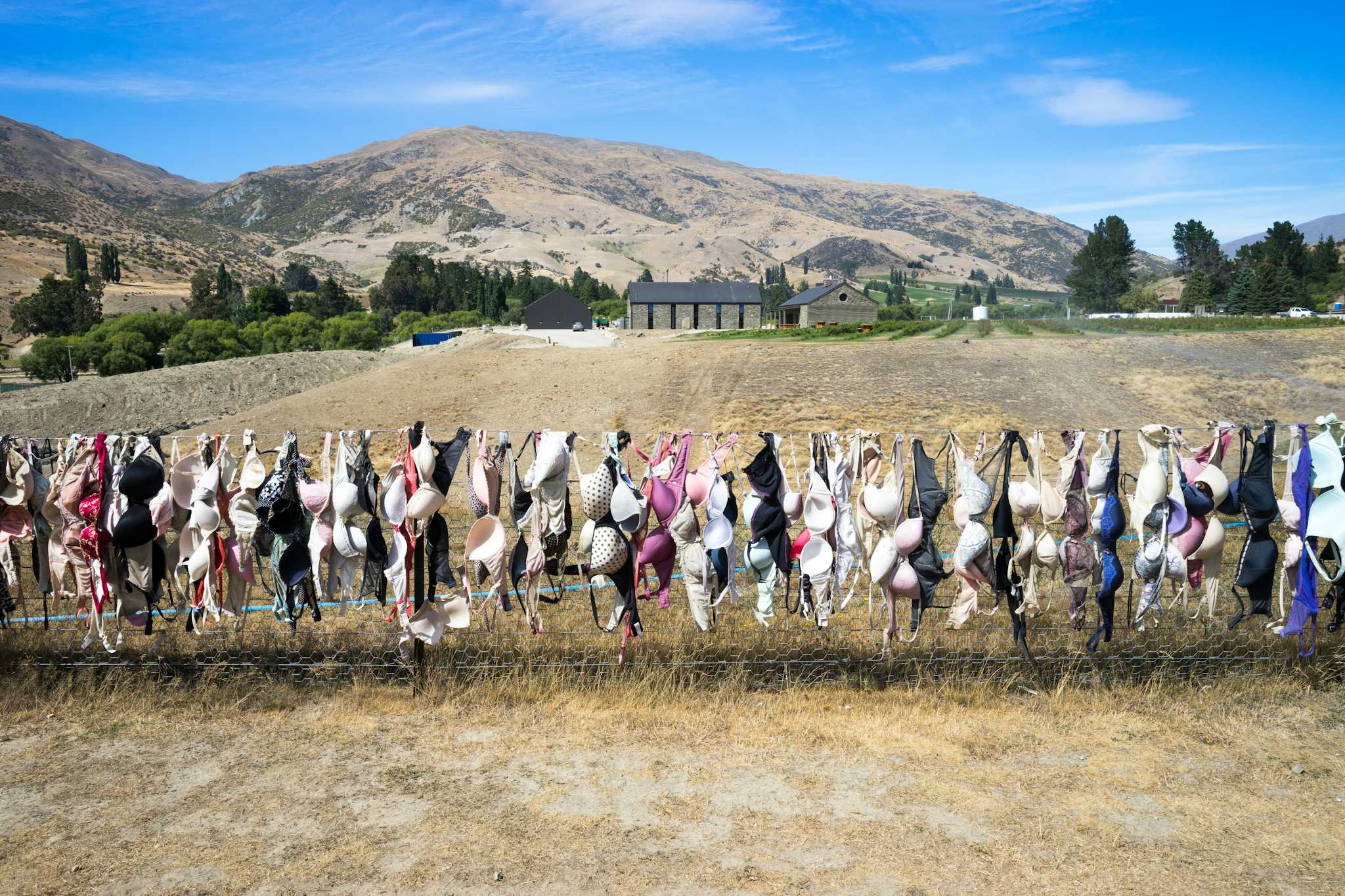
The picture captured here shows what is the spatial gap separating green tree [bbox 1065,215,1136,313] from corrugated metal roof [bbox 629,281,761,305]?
31.1 metres

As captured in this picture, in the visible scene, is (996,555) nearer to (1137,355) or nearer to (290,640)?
(290,640)

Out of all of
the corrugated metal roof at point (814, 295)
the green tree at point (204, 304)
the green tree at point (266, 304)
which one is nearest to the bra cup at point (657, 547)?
the corrugated metal roof at point (814, 295)

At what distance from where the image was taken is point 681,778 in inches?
212

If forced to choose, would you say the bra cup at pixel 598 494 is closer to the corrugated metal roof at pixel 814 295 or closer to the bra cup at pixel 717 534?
the bra cup at pixel 717 534

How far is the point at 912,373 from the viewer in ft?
103

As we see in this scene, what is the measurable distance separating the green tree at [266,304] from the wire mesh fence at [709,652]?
82.9 m

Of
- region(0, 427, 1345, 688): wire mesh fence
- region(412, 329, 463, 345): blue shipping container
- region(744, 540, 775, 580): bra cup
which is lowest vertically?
region(0, 427, 1345, 688): wire mesh fence

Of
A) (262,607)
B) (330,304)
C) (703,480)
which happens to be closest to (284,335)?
(330,304)

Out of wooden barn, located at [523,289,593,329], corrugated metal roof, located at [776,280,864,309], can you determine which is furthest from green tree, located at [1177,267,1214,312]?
wooden barn, located at [523,289,593,329]

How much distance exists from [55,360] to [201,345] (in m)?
7.53

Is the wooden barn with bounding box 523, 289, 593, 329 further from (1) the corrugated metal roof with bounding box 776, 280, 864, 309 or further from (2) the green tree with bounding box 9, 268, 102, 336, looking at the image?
(2) the green tree with bounding box 9, 268, 102, 336

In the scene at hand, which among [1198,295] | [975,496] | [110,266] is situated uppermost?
[110,266]

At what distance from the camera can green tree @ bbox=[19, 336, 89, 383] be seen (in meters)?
51.5

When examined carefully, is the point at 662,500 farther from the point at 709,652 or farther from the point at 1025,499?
the point at 1025,499
